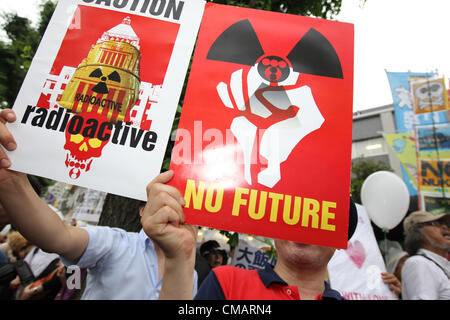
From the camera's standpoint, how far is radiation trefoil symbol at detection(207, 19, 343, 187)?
0.94 meters

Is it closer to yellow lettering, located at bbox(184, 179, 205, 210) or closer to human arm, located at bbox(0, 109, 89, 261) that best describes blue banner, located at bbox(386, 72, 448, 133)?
yellow lettering, located at bbox(184, 179, 205, 210)

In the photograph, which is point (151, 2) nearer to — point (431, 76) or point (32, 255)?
point (32, 255)

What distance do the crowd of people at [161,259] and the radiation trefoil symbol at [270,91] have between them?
361 millimetres

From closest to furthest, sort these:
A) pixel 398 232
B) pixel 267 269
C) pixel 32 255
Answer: pixel 267 269 < pixel 32 255 < pixel 398 232

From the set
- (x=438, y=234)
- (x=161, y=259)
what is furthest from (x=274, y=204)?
(x=438, y=234)

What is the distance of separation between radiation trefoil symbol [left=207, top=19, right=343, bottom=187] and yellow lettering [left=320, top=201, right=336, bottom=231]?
0.65 feet

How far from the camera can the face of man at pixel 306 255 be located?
4.12 feet

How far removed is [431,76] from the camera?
4.38 m

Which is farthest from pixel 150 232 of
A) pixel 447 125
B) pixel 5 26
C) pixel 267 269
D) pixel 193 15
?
pixel 5 26

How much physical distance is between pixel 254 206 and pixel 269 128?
32 cm

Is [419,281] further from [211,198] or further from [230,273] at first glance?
[211,198]

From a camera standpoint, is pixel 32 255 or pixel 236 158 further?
pixel 32 255
